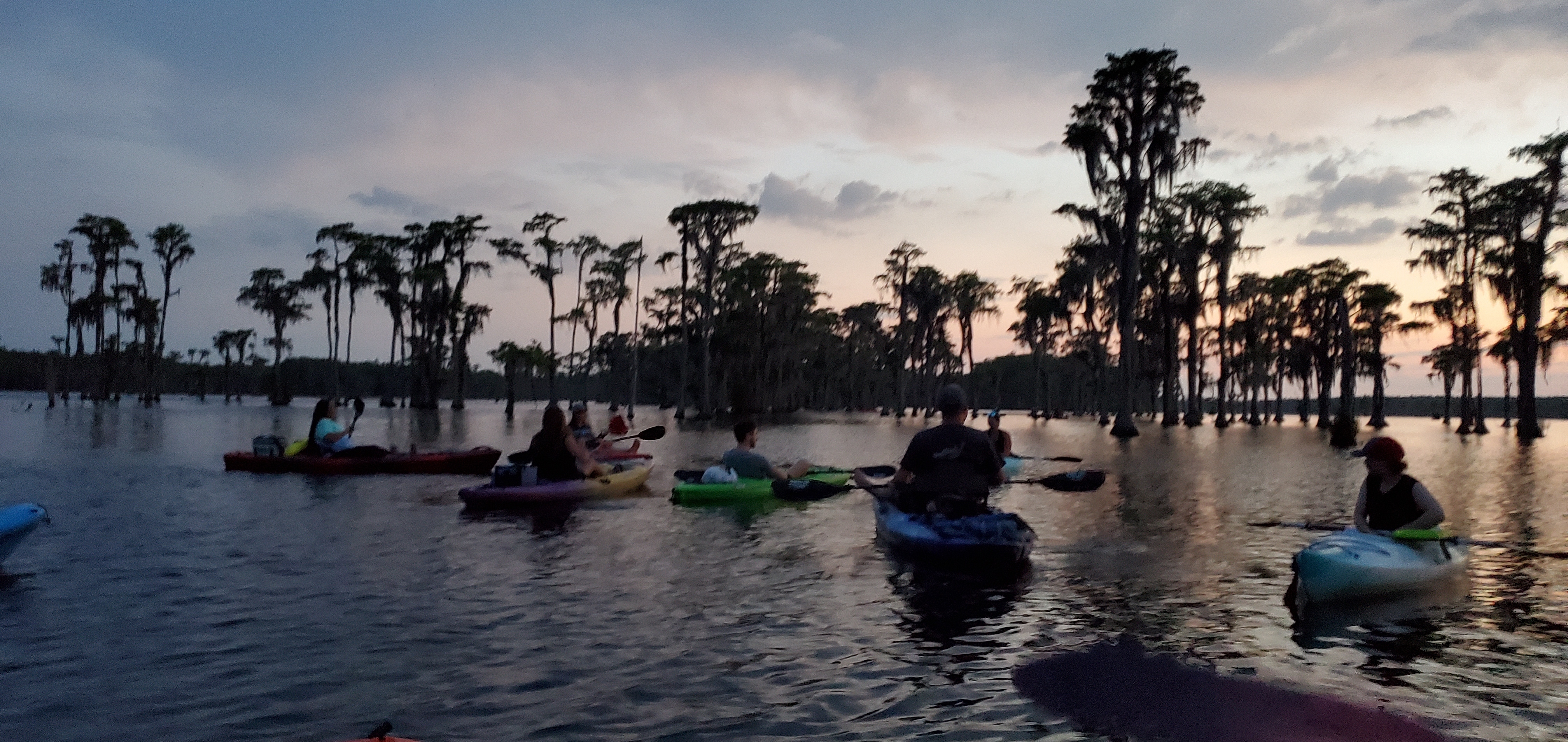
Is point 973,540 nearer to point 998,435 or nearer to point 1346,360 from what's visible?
point 998,435

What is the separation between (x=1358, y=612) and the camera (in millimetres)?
8273

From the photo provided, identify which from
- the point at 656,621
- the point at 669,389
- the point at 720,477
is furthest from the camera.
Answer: the point at 669,389

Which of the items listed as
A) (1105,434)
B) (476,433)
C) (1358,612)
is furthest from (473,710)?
(1105,434)

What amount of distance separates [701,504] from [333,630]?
340 inches

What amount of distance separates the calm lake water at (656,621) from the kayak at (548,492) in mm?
474

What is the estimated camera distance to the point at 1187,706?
5742 millimetres

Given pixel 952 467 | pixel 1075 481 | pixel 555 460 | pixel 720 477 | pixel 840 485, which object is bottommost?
pixel 840 485

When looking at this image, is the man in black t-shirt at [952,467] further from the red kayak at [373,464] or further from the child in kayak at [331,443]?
the child in kayak at [331,443]

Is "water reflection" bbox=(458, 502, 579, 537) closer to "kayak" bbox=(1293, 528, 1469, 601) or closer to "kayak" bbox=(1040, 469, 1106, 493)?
"kayak" bbox=(1040, 469, 1106, 493)

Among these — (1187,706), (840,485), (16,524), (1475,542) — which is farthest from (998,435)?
(16,524)

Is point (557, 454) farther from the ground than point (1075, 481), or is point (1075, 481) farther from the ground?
point (557, 454)

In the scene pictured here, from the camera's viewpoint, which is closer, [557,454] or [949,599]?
[949,599]

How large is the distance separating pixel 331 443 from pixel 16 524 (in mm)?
11673

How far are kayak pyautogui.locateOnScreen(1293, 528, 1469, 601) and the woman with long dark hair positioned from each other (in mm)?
11226
